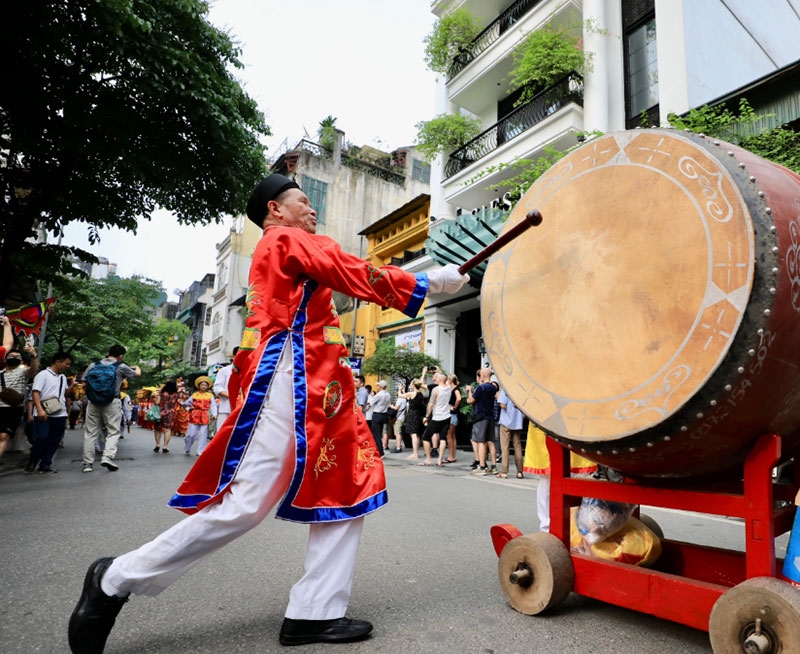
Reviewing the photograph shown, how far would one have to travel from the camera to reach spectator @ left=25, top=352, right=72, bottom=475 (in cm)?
670

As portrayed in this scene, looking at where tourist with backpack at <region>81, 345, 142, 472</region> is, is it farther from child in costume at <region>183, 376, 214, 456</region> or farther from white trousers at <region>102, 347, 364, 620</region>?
white trousers at <region>102, 347, 364, 620</region>

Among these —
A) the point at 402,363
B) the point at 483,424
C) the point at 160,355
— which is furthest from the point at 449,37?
the point at 160,355

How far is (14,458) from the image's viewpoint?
26.6ft

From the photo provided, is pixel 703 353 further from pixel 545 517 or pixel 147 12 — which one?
pixel 147 12

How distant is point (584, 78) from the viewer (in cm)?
1166

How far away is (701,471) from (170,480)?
6324 mm

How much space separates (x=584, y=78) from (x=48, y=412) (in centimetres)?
1138

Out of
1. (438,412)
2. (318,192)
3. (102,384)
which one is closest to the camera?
(102,384)

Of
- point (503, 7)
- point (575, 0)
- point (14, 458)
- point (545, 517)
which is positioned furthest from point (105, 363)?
point (503, 7)

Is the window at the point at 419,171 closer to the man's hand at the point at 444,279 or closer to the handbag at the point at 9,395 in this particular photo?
the handbag at the point at 9,395

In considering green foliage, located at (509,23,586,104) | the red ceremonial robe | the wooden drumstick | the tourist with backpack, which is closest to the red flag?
the tourist with backpack

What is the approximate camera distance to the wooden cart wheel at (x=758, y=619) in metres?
1.51

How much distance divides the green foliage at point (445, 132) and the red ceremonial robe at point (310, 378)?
13.8 metres

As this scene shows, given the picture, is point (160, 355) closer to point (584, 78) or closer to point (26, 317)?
point (26, 317)
